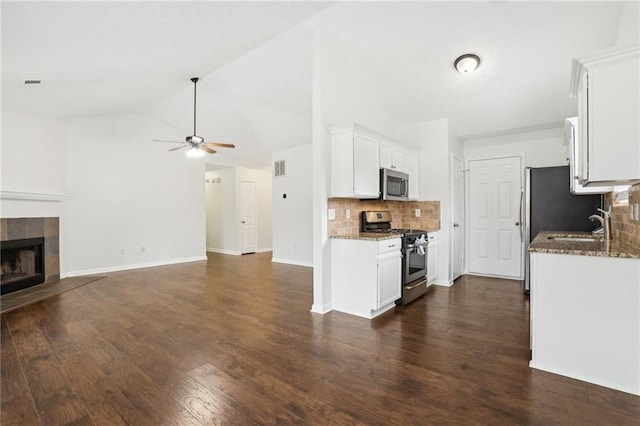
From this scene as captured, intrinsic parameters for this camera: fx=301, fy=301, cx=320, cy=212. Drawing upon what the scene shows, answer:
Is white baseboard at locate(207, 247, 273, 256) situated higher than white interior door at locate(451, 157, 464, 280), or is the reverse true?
white interior door at locate(451, 157, 464, 280)

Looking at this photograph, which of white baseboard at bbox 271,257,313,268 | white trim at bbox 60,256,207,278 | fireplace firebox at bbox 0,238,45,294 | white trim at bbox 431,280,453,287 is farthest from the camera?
white baseboard at bbox 271,257,313,268

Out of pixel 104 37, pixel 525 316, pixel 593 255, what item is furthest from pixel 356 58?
pixel 525 316

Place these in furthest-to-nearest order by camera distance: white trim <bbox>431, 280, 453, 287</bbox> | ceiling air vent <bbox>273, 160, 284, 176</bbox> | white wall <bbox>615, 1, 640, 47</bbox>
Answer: ceiling air vent <bbox>273, 160, 284, 176</bbox> < white trim <bbox>431, 280, 453, 287</bbox> < white wall <bbox>615, 1, 640, 47</bbox>

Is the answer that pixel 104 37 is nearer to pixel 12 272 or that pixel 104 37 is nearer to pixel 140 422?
pixel 140 422

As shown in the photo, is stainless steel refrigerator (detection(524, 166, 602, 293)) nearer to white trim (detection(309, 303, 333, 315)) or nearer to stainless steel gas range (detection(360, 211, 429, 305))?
stainless steel gas range (detection(360, 211, 429, 305))

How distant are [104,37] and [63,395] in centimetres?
288

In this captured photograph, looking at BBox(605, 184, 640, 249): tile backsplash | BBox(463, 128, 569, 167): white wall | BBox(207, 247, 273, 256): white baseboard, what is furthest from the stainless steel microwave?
BBox(207, 247, 273, 256): white baseboard

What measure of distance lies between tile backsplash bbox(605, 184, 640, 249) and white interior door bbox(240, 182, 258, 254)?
24.9ft

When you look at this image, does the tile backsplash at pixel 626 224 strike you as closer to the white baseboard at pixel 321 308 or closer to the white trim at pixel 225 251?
the white baseboard at pixel 321 308

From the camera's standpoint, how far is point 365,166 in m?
3.77

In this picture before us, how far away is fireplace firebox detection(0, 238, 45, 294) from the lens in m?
4.47

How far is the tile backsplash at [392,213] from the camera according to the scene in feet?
12.5

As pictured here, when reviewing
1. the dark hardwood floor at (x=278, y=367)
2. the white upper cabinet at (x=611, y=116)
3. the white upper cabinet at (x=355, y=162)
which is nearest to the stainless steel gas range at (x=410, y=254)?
the dark hardwood floor at (x=278, y=367)

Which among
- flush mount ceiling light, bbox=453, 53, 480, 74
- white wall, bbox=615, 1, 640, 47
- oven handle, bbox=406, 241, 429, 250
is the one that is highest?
flush mount ceiling light, bbox=453, 53, 480, 74
